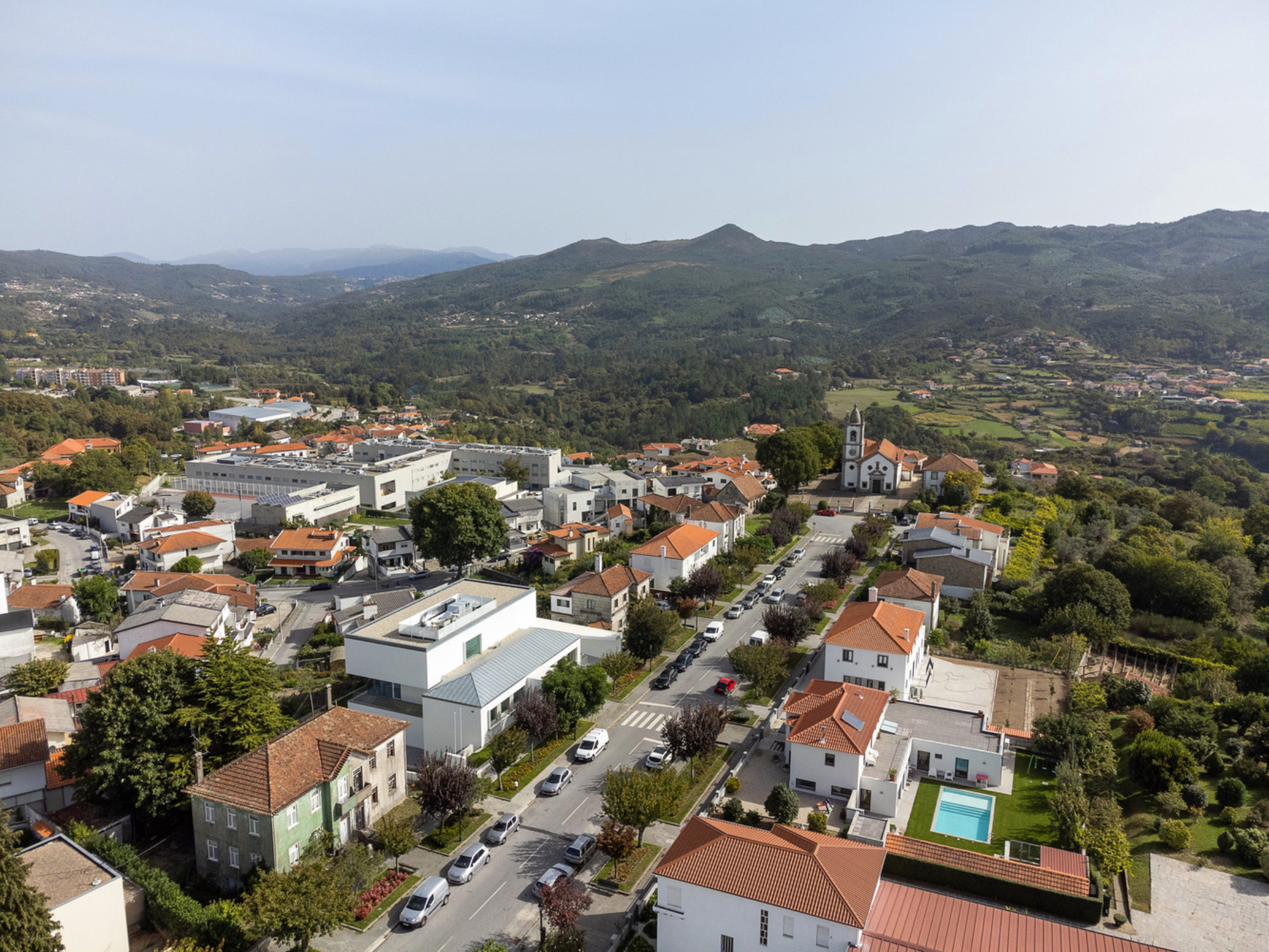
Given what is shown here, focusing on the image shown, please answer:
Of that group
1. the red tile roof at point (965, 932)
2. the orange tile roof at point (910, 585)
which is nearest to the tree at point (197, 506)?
the orange tile roof at point (910, 585)

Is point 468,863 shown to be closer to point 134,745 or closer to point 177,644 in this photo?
point 134,745

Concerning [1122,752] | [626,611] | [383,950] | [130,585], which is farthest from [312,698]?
[1122,752]

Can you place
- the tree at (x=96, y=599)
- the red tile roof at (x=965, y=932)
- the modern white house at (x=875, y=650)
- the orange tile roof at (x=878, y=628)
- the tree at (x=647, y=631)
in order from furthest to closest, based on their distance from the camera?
the tree at (x=96, y=599)
the tree at (x=647, y=631)
the orange tile roof at (x=878, y=628)
the modern white house at (x=875, y=650)
the red tile roof at (x=965, y=932)

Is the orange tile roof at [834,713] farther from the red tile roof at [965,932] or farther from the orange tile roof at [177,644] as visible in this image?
the orange tile roof at [177,644]

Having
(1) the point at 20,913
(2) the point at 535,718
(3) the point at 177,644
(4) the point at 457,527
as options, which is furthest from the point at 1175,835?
(3) the point at 177,644

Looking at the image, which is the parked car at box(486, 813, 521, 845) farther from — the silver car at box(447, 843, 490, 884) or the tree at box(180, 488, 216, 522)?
the tree at box(180, 488, 216, 522)

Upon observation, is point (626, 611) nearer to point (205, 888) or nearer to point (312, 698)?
point (312, 698)
